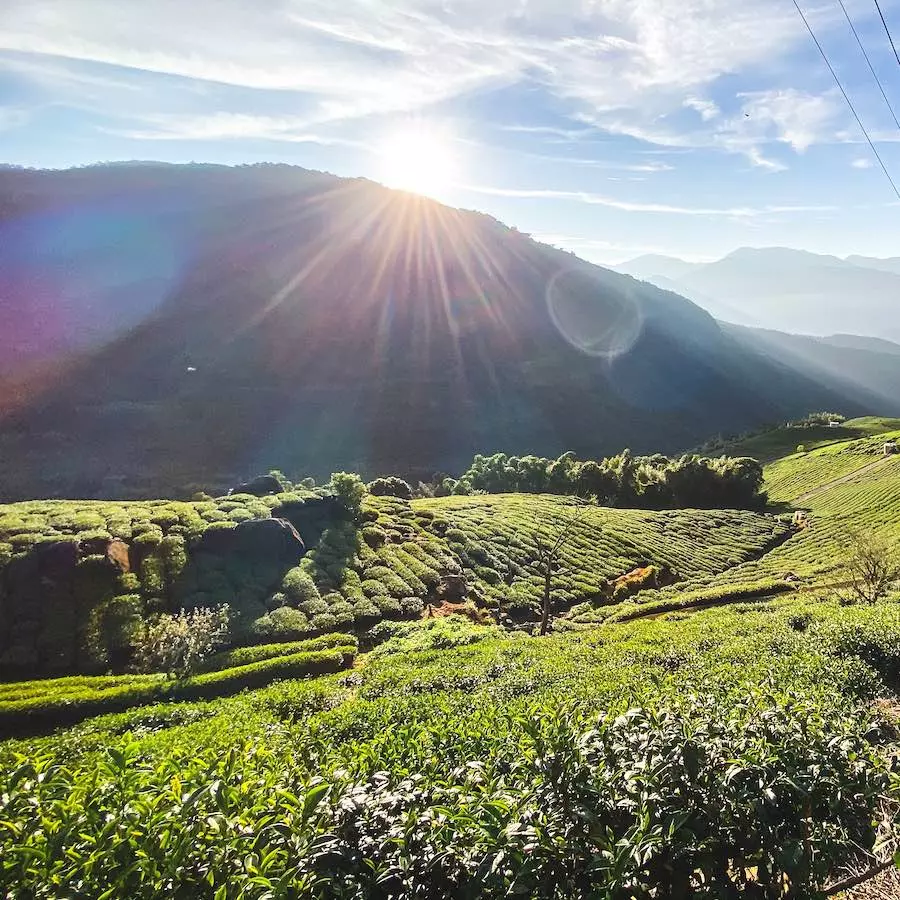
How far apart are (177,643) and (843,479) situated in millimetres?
122714

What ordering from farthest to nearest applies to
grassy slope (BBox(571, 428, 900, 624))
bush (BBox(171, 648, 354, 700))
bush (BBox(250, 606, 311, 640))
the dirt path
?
the dirt path < grassy slope (BBox(571, 428, 900, 624)) < bush (BBox(250, 606, 311, 640)) < bush (BBox(171, 648, 354, 700))

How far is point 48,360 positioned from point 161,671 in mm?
204706

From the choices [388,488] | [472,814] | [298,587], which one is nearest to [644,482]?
[388,488]

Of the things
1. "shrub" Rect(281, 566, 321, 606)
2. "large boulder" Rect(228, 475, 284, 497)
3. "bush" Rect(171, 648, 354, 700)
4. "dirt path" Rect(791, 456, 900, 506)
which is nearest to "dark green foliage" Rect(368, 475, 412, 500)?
"large boulder" Rect(228, 475, 284, 497)

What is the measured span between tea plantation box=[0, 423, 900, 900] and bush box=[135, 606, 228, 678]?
880mm

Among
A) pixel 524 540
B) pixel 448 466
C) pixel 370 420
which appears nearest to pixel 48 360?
pixel 370 420

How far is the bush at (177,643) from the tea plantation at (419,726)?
0.88 meters

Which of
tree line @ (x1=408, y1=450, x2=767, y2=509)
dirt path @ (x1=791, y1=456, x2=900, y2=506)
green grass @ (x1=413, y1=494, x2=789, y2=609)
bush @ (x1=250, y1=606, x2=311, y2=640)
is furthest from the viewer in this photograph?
dirt path @ (x1=791, y1=456, x2=900, y2=506)

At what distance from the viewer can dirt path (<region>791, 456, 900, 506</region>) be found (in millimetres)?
104500

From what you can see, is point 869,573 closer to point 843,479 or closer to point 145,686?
point 145,686

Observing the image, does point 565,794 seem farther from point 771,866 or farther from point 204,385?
point 204,385

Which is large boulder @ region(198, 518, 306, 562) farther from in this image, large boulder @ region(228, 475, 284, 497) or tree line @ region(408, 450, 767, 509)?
tree line @ region(408, 450, 767, 509)

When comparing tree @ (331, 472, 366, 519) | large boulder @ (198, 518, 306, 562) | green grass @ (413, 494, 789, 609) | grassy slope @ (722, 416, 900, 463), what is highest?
grassy slope @ (722, 416, 900, 463)

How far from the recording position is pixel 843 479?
108 metres
